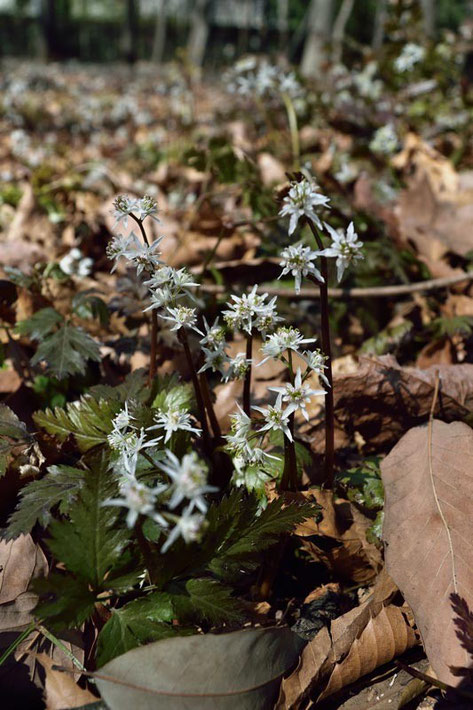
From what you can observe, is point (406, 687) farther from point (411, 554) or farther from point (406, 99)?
point (406, 99)

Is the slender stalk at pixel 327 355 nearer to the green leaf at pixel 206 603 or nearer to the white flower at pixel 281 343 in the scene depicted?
the white flower at pixel 281 343

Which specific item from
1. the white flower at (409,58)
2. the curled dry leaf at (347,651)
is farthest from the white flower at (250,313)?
the white flower at (409,58)

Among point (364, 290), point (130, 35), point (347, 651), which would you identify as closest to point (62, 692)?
point (347, 651)

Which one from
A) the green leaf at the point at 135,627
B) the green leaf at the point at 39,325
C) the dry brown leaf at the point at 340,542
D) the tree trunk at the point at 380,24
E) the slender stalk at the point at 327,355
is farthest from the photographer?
the tree trunk at the point at 380,24

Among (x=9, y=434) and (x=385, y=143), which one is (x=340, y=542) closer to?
(x=9, y=434)

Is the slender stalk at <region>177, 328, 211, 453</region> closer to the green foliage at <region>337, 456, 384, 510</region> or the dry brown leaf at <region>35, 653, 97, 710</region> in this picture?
the green foliage at <region>337, 456, 384, 510</region>

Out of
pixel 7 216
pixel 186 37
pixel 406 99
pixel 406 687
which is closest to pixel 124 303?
pixel 406 687

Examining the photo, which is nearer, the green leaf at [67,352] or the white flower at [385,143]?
the green leaf at [67,352]
